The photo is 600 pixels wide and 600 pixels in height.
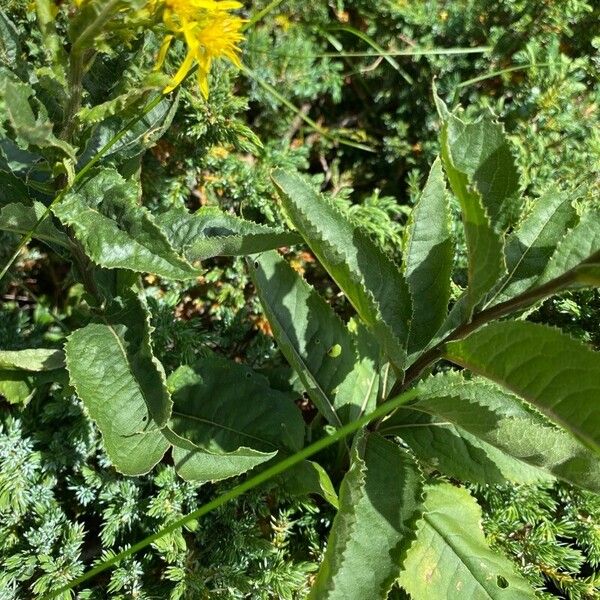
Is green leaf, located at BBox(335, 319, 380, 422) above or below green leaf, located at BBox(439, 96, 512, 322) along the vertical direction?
below

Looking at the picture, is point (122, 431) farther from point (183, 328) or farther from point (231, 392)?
point (183, 328)

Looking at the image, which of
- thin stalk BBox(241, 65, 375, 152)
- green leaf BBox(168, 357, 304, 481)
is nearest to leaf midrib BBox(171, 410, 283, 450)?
green leaf BBox(168, 357, 304, 481)

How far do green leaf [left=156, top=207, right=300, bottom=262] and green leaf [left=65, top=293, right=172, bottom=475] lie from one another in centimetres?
17

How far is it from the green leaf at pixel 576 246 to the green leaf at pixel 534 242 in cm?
7

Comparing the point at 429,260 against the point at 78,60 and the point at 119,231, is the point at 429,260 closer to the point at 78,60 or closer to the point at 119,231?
the point at 119,231

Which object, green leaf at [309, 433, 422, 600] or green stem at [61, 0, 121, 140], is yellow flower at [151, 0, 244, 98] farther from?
green leaf at [309, 433, 422, 600]

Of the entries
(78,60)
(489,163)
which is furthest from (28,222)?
(489,163)

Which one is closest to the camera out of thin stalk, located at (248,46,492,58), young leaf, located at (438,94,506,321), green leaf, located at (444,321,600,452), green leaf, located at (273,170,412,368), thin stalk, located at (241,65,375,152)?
green leaf, located at (444,321,600,452)

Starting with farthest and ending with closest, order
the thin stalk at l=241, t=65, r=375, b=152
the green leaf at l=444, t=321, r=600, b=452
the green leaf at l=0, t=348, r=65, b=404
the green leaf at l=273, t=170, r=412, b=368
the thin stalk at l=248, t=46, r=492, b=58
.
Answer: the thin stalk at l=248, t=46, r=492, b=58
the thin stalk at l=241, t=65, r=375, b=152
the green leaf at l=0, t=348, r=65, b=404
the green leaf at l=273, t=170, r=412, b=368
the green leaf at l=444, t=321, r=600, b=452

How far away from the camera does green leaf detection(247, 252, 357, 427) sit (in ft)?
5.34

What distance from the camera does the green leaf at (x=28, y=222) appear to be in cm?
126

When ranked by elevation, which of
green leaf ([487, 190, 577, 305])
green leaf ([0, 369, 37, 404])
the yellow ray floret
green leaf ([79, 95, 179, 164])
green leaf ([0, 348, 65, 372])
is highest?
the yellow ray floret

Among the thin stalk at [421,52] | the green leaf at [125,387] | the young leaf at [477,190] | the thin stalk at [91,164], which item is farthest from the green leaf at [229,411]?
the thin stalk at [421,52]

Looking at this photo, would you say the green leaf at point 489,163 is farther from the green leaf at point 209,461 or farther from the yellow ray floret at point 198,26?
the green leaf at point 209,461
